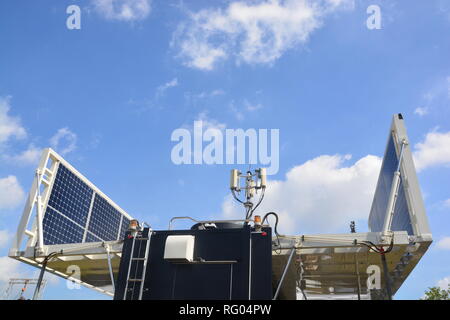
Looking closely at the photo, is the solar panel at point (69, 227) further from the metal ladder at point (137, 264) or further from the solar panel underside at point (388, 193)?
the solar panel underside at point (388, 193)

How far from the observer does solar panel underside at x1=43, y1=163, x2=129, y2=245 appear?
1101 cm

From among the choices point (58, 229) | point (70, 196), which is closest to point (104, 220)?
point (70, 196)

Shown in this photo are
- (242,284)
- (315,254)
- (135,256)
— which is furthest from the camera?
(315,254)

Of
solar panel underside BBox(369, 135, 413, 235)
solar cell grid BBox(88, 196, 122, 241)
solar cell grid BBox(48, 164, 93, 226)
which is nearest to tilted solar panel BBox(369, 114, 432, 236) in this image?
solar panel underside BBox(369, 135, 413, 235)

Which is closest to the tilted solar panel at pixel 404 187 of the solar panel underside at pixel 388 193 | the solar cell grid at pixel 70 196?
the solar panel underside at pixel 388 193

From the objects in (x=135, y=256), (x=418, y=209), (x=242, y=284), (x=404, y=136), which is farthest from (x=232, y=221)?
(x=404, y=136)

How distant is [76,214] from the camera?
39.9 ft

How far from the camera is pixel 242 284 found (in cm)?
710

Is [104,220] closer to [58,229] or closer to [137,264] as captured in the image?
[58,229]

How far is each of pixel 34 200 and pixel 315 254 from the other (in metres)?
7.83
